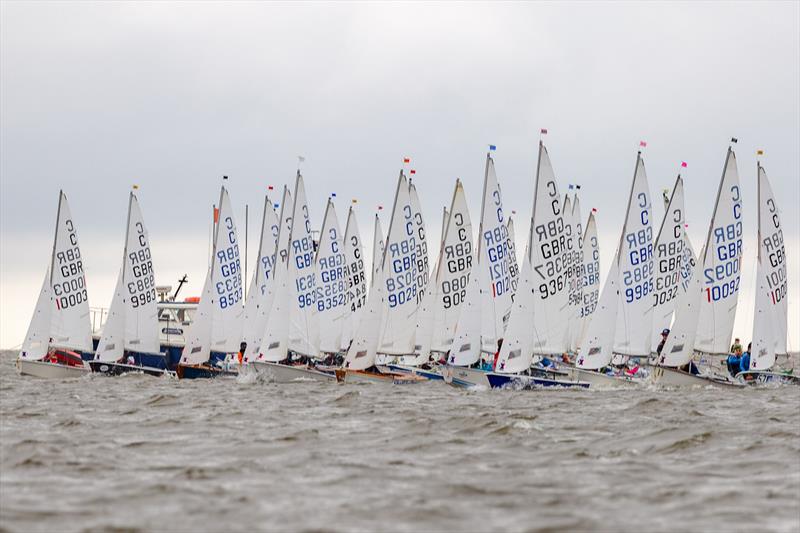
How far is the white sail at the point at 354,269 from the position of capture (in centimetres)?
6106

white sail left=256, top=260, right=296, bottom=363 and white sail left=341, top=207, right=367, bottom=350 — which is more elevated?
white sail left=341, top=207, right=367, bottom=350

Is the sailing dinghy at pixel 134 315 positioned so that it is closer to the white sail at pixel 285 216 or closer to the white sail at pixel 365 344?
the white sail at pixel 285 216

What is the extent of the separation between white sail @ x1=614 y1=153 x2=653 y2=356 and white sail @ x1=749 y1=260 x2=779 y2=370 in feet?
11.4

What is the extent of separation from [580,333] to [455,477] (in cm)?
4580

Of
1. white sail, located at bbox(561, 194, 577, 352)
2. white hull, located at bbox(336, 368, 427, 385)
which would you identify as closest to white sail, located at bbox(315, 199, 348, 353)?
white hull, located at bbox(336, 368, 427, 385)

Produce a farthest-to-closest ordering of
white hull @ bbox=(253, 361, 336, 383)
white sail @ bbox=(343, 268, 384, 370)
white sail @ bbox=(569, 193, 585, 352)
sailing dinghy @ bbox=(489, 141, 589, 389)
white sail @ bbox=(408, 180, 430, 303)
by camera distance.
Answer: white sail @ bbox=(569, 193, 585, 352) < white sail @ bbox=(408, 180, 430, 303) < white hull @ bbox=(253, 361, 336, 383) < white sail @ bbox=(343, 268, 384, 370) < sailing dinghy @ bbox=(489, 141, 589, 389)

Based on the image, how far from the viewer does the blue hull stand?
37438mm

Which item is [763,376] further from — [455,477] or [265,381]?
[455,477]

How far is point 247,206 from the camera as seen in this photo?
233ft

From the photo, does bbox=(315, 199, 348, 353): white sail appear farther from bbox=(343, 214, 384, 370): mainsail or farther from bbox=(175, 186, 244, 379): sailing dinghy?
bbox=(343, 214, 384, 370): mainsail

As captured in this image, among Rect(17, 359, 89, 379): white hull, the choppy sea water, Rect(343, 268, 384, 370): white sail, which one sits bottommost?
the choppy sea water

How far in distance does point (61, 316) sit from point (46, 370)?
3097 millimetres

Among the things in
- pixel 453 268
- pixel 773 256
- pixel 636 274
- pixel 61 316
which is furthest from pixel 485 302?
pixel 61 316

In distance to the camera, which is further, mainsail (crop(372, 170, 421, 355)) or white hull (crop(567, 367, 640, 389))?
mainsail (crop(372, 170, 421, 355))
